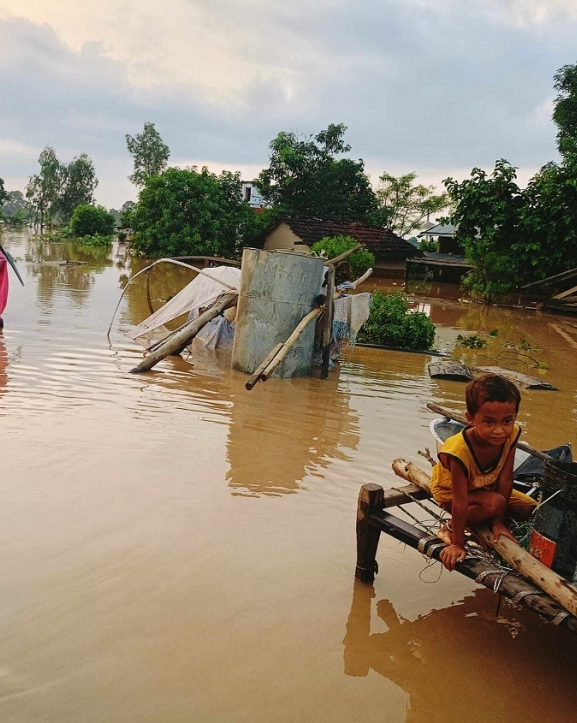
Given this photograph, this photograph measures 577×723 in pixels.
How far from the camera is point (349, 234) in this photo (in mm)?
29531

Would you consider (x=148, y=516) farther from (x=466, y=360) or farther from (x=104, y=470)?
(x=466, y=360)

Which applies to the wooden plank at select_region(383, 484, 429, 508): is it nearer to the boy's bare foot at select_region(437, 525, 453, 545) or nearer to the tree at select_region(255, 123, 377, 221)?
the boy's bare foot at select_region(437, 525, 453, 545)

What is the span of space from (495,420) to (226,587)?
1.57 m

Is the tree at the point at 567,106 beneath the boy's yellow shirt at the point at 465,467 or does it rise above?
above

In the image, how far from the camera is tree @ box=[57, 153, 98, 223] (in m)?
68.6

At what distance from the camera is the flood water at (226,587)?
8.78ft

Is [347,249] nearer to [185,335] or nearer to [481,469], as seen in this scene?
[185,335]

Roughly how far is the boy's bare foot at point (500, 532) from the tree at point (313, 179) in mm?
32026

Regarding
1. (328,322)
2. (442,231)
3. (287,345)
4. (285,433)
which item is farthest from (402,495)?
(442,231)

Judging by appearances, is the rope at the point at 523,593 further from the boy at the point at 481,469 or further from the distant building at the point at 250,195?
the distant building at the point at 250,195

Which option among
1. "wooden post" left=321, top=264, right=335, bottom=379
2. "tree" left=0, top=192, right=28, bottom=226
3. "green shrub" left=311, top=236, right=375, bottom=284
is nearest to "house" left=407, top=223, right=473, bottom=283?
"green shrub" left=311, top=236, right=375, bottom=284

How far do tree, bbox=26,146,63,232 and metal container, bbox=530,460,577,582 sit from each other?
70.5 metres

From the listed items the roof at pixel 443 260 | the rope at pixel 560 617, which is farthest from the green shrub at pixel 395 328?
the roof at pixel 443 260

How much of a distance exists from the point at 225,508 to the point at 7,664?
1.89 metres
